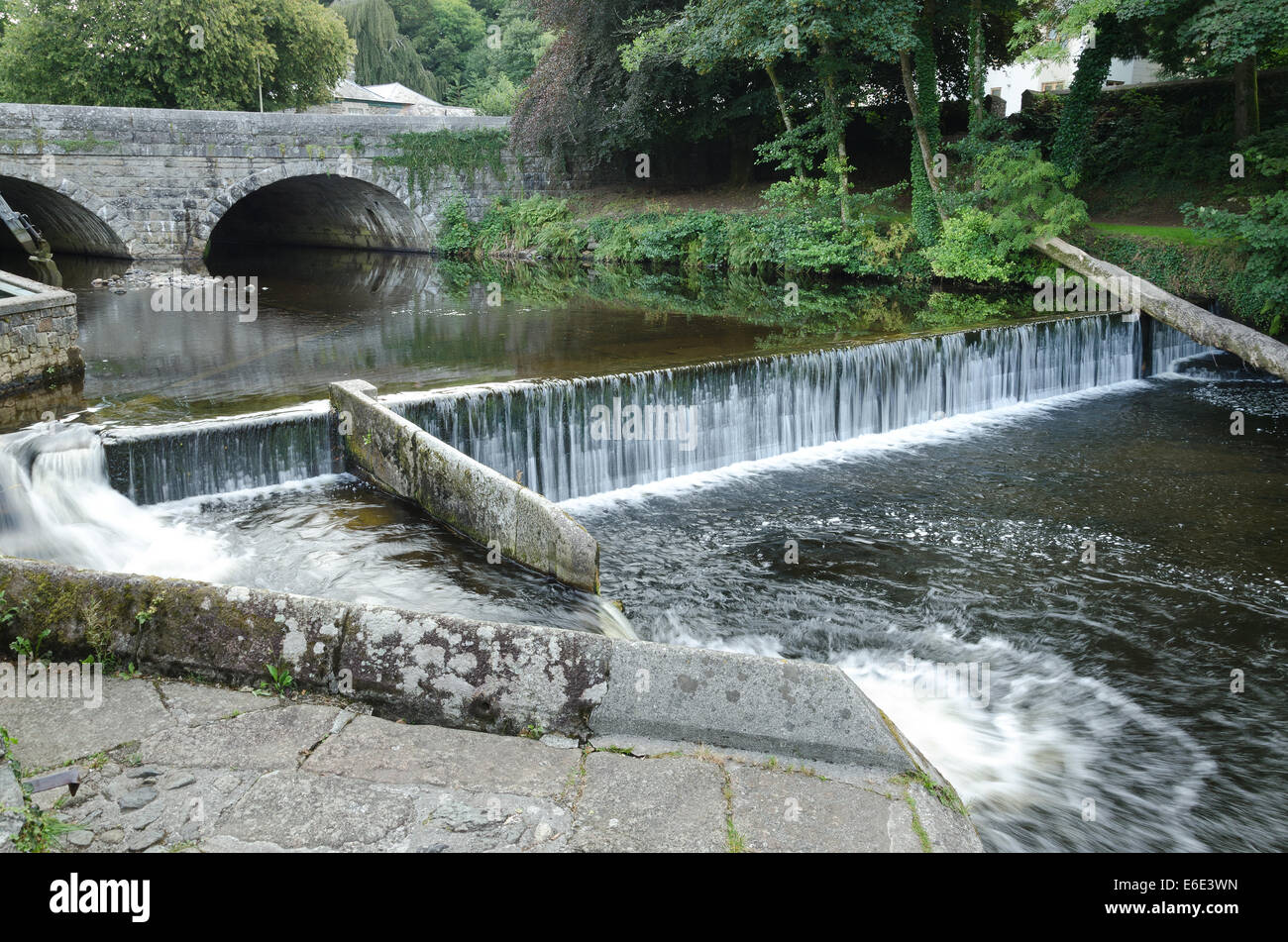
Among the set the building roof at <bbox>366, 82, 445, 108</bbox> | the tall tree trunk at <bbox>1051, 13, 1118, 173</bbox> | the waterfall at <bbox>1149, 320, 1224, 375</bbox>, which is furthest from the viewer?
the building roof at <bbox>366, 82, 445, 108</bbox>

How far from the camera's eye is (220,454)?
348 inches

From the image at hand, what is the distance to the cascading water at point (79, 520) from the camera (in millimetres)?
7371

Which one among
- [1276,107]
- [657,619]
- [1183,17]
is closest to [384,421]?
[657,619]

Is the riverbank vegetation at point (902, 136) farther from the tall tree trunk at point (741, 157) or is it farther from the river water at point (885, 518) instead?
the river water at point (885, 518)

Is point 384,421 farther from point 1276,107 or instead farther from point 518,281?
point 1276,107

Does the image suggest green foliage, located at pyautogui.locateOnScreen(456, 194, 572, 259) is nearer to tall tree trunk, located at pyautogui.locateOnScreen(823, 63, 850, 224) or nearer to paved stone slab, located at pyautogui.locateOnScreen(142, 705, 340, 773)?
tall tree trunk, located at pyautogui.locateOnScreen(823, 63, 850, 224)

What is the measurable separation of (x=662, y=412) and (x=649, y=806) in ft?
25.0

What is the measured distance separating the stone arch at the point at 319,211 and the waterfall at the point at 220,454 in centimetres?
1921

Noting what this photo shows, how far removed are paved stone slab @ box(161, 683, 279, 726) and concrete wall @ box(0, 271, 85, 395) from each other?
7877 millimetres

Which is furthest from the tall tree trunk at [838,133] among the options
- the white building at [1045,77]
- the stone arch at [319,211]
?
the white building at [1045,77]

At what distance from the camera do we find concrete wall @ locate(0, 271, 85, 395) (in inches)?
407

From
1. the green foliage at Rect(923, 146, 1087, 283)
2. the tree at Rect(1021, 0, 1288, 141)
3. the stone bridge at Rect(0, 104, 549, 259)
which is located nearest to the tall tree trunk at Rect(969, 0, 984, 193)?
the tree at Rect(1021, 0, 1288, 141)

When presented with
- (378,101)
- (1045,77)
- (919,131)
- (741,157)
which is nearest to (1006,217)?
(919,131)
